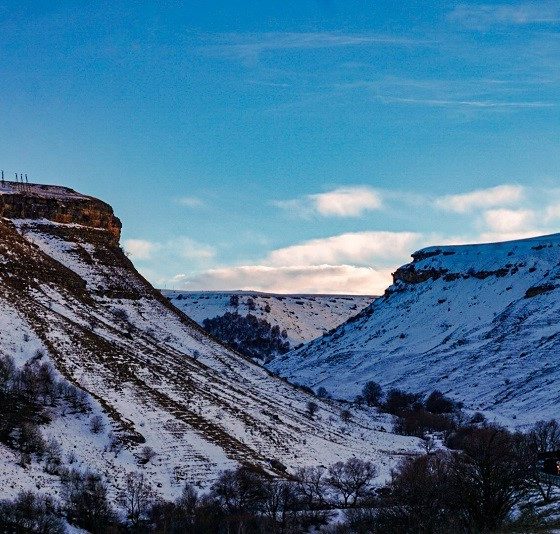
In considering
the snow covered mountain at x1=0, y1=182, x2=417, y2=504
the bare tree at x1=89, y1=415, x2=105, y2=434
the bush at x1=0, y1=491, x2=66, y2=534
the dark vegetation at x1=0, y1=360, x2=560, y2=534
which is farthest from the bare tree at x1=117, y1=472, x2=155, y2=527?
the bare tree at x1=89, y1=415, x2=105, y2=434

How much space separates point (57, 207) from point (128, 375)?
36677 millimetres

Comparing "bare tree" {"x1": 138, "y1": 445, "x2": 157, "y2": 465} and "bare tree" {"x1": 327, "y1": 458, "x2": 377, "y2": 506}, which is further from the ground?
"bare tree" {"x1": 138, "y1": 445, "x2": 157, "y2": 465}

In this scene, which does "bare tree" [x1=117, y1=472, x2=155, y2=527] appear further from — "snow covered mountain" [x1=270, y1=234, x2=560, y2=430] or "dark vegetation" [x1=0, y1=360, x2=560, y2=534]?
"snow covered mountain" [x1=270, y1=234, x2=560, y2=430]

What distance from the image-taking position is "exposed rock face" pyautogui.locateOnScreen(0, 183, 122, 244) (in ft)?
290

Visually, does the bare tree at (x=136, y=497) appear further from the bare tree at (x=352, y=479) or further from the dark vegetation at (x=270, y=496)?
the bare tree at (x=352, y=479)

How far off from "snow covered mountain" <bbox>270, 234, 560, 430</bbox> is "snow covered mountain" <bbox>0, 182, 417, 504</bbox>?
33.7 metres

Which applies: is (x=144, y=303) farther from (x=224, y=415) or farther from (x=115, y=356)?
(x=224, y=415)

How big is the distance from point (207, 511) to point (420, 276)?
14797 cm

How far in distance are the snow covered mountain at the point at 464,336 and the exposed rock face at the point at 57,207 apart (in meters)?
48.8

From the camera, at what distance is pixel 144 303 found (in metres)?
82.6

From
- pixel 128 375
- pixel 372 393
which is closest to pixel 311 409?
pixel 128 375

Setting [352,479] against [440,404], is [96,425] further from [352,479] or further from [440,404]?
[440,404]

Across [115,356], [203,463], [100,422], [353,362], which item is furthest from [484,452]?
[353,362]

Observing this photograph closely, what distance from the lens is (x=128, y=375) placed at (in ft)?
199
